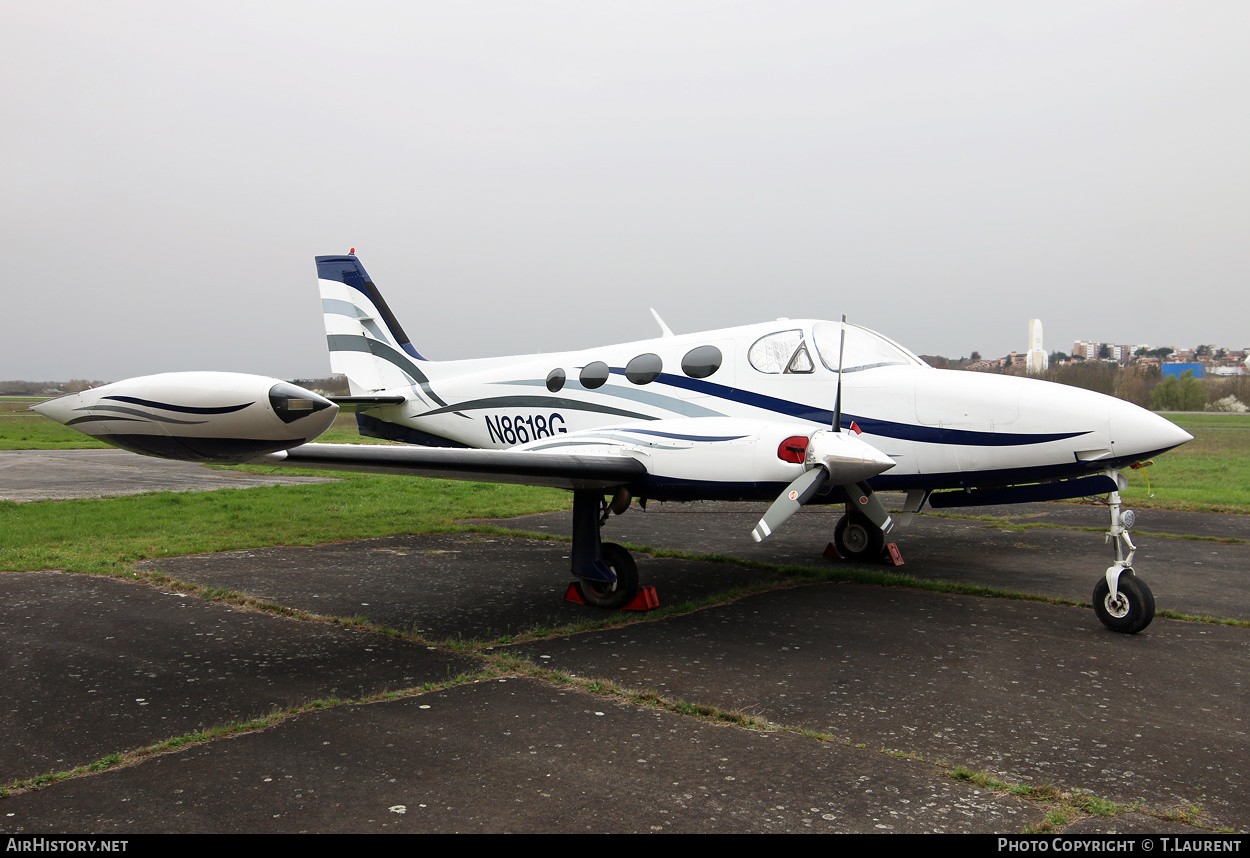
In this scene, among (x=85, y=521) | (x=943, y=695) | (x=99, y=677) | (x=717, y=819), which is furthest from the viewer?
(x=85, y=521)

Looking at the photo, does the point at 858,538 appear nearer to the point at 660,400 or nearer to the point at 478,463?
the point at 660,400

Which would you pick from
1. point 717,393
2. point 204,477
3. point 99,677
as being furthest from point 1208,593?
point 204,477

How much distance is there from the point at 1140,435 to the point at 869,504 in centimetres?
239

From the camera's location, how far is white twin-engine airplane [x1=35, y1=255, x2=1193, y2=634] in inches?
184

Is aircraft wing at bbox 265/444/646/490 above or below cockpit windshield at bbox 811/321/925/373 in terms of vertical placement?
below

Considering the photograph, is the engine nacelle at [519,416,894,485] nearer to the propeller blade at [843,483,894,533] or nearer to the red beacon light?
the red beacon light

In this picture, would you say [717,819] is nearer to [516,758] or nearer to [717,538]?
[516,758]

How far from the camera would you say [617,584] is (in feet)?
24.7

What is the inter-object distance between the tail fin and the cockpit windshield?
22.7 feet

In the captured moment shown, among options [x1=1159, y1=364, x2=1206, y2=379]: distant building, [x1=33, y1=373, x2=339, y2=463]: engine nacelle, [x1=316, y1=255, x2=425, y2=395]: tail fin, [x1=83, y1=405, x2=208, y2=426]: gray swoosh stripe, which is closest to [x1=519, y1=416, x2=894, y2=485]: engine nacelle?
[x1=33, y1=373, x2=339, y2=463]: engine nacelle

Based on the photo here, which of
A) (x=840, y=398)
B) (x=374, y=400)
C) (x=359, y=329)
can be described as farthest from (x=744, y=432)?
(x=359, y=329)

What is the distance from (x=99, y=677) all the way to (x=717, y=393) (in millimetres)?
5862

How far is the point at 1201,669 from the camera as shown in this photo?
5656mm

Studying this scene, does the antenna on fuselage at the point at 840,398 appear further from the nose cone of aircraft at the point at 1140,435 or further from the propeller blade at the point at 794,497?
the nose cone of aircraft at the point at 1140,435
